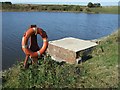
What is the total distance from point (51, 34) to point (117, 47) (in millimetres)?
10960

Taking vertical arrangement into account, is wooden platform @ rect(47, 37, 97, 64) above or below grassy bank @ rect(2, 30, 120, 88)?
above

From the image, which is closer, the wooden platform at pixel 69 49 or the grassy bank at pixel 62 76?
the grassy bank at pixel 62 76

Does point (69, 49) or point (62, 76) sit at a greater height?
point (69, 49)

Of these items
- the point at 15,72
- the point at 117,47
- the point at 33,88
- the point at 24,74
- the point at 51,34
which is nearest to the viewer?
the point at 33,88

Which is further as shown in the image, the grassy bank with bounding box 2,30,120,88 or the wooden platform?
the wooden platform

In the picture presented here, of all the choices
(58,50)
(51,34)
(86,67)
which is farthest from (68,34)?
(86,67)

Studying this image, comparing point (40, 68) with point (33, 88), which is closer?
point (33, 88)

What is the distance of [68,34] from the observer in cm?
1922

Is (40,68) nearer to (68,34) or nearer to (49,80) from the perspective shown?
(49,80)

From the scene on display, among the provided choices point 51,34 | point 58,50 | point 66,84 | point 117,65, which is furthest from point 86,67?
point 51,34

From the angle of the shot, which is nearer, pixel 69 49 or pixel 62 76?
pixel 62 76

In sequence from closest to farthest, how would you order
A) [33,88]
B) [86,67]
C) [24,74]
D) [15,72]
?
1. [33,88]
2. [24,74]
3. [15,72]
4. [86,67]

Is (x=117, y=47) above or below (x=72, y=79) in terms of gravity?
above

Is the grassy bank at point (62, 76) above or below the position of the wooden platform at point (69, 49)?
below
